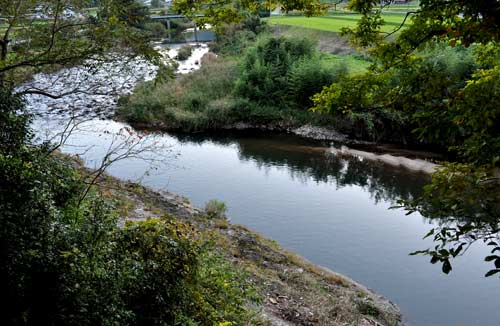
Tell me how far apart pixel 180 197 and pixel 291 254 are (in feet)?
15.3

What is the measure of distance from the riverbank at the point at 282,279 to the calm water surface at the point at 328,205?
0.93 m

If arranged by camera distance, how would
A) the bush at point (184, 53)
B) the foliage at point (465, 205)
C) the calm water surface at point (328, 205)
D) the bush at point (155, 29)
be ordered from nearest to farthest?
the foliage at point (465, 205) → the calm water surface at point (328, 205) → the bush at point (155, 29) → the bush at point (184, 53)

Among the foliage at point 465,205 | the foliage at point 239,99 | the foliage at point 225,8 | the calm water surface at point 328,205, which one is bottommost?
the calm water surface at point 328,205

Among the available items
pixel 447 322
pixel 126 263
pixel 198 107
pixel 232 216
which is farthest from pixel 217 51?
pixel 126 263

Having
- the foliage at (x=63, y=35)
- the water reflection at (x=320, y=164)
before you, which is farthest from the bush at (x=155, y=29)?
the water reflection at (x=320, y=164)

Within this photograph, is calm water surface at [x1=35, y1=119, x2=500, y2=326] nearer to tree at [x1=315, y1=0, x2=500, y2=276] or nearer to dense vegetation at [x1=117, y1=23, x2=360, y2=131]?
dense vegetation at [x1=117, y1=23, x2=360, y2=131]

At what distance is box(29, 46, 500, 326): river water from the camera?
11086 mm

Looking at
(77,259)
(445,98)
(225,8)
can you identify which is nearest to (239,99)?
(225,8)

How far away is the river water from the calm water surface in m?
0.03

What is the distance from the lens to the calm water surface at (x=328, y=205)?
1108 centimetres

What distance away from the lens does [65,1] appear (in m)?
6.16

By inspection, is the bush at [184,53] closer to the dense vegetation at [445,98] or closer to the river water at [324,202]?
the river water at [324,202]

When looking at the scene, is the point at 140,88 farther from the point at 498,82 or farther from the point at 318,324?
the point at 498,82

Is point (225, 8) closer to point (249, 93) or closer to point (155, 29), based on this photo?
point (155, 29)
